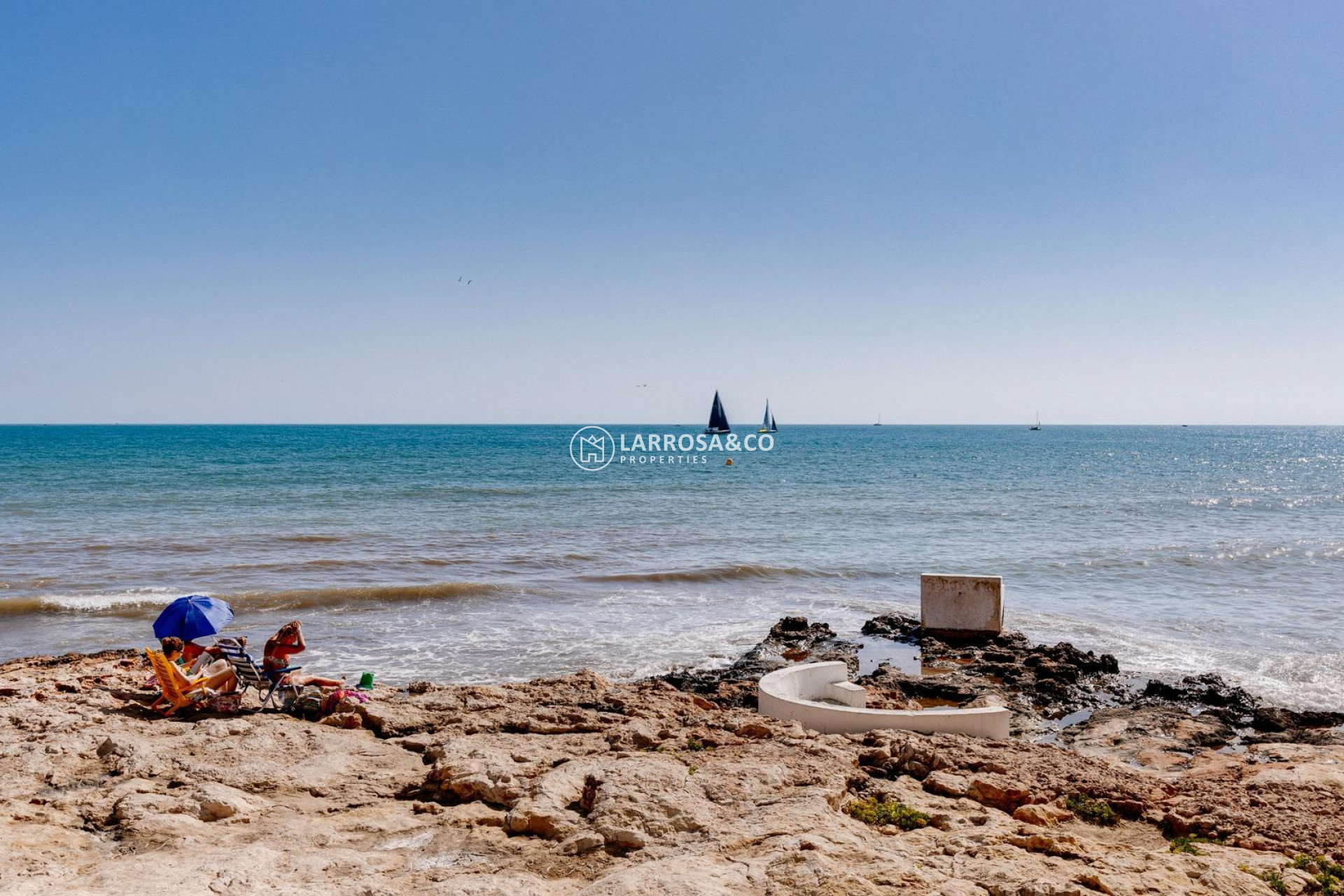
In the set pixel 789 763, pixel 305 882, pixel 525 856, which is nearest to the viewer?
pixel 305 882

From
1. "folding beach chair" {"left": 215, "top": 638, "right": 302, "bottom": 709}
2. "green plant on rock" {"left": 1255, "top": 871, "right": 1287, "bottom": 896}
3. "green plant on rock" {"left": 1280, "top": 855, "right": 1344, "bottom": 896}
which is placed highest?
"folding beach chair" {"left": 215, "top": 638, "right": 302, "bottom": 709}

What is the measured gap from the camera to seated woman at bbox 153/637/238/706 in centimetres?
814

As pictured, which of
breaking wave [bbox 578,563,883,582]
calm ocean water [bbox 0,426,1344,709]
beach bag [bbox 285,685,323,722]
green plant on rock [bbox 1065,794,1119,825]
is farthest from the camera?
breaking wave [bbox 578,563,883,582]

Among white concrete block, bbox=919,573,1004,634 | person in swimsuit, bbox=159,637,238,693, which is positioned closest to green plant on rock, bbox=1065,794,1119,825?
white concrete block, bbox=919,573,1004,634

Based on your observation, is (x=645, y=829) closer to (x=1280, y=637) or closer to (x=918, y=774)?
(x=918, y=774)

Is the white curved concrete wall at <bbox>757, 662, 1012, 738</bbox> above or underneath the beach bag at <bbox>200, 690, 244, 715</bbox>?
underneath

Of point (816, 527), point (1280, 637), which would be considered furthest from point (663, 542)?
point (1280, 637)

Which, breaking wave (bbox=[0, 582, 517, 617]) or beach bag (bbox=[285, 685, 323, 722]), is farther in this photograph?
breaking wave (bbox=[0, 582, 517, 617])

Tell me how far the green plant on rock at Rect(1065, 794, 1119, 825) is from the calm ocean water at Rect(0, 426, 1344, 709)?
257 inches

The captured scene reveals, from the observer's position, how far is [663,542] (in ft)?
80.4

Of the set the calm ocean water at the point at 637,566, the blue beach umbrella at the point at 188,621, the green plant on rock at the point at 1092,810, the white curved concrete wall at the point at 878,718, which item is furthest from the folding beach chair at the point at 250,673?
the green plant on rock at the point at 1092,810

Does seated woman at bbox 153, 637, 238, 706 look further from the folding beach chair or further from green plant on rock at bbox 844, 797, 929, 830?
green plant on rock at bbox 844, 797, 929, 830

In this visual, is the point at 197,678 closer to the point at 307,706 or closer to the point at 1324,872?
the point at 307,706

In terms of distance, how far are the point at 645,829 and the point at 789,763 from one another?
5.45ft
